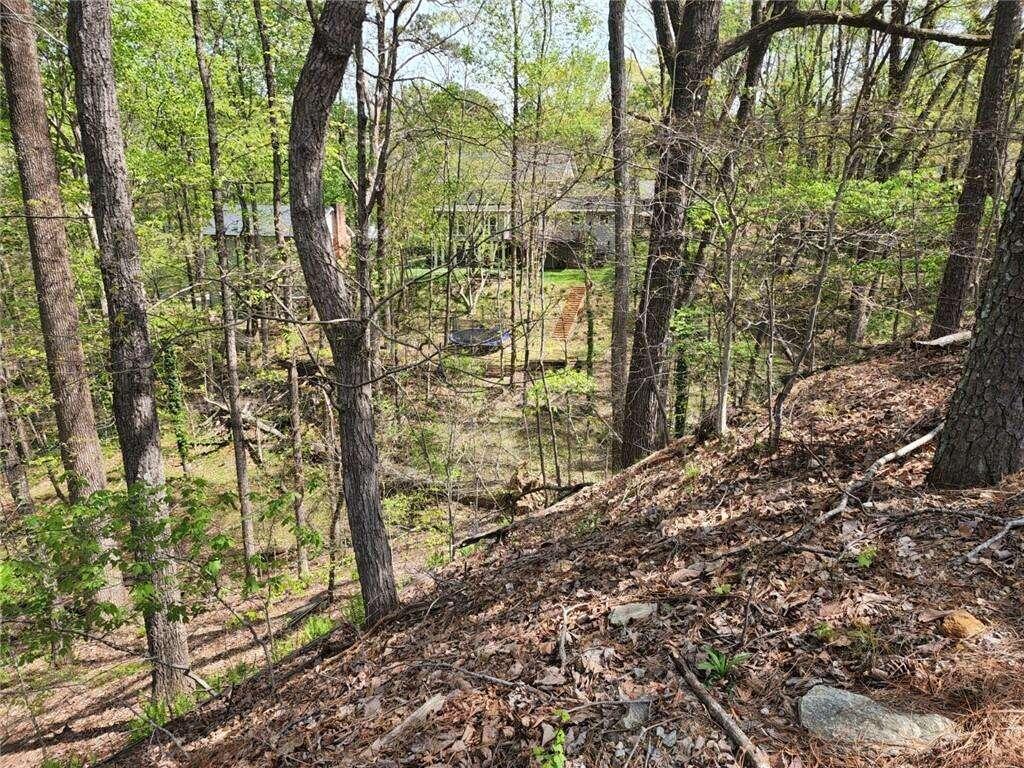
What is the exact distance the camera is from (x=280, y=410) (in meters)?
15.4

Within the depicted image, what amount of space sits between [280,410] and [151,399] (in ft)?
35.1

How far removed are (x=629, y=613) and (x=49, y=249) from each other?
27.5ft

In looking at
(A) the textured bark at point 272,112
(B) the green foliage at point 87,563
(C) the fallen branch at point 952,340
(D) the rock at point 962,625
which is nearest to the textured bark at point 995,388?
(D) the rock at point 962,625

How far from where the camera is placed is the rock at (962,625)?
2246mm

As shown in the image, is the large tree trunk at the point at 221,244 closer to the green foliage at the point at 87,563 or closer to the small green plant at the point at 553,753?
the green foliage at the point at 87,563

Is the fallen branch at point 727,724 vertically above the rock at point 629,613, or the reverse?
the fallen branch at point 727,724

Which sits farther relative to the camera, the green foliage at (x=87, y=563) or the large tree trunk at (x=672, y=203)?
the large tree trunk at (x=672, y=203)

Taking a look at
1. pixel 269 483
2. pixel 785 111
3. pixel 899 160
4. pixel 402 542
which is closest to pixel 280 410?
pixel 269 483

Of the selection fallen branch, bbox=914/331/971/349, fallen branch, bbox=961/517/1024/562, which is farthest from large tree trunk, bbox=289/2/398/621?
fallen branch, bbox=914/331/971/349

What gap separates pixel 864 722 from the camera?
6.56 feet

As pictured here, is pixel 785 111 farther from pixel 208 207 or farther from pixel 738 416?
pixel 208 207

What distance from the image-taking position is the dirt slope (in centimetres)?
216

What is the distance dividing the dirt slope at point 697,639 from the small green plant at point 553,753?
0.05ft

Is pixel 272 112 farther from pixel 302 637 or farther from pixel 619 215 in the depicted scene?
pixel 302 637
